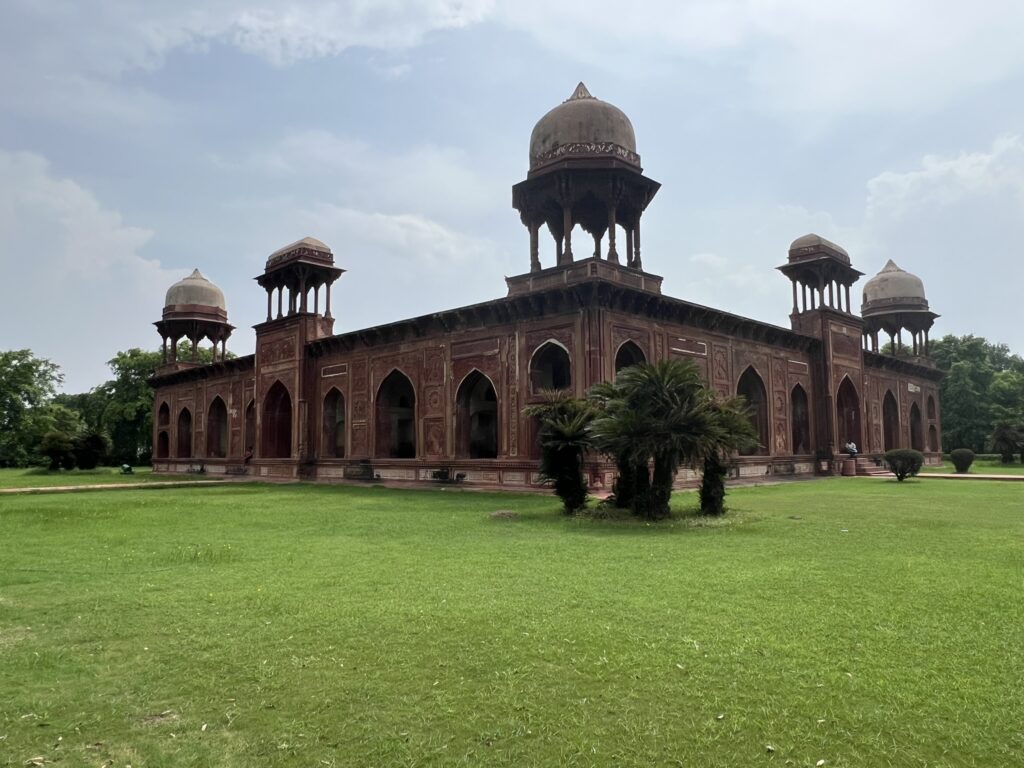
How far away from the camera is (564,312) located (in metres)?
19.2

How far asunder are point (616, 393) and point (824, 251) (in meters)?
18.7

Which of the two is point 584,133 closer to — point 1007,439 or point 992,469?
point 992,469

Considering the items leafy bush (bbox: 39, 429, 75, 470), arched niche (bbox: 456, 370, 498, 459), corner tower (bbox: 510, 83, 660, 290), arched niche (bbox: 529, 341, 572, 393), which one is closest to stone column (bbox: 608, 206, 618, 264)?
corner tower (bbox: 510, 83, 660, 290)

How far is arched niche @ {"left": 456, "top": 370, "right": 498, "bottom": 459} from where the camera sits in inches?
875

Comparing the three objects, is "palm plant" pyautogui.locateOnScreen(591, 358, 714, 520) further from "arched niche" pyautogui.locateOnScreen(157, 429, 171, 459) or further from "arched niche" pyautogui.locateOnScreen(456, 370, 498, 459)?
"arched niche" pyautogui.locateOnScreen(157, 429, 171, 459)

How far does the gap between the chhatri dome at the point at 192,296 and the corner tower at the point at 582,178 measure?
23.6 meters

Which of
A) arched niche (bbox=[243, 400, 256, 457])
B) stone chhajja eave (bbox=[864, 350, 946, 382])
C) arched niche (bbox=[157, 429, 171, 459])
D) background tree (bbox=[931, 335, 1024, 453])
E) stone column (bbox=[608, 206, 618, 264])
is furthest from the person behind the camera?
background tree (bbox=[931, 335, 1024, 453])

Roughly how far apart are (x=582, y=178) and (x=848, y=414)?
55.5ft

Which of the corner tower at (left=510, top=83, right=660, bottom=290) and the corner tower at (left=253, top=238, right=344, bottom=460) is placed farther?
the corner tower at (left=253, top=238, right=344, bottom=460)

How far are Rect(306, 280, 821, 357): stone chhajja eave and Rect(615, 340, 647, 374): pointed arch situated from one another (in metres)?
0.91

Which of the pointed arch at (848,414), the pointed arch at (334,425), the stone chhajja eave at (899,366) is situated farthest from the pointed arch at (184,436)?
the stone chhajja eave at (899,366)

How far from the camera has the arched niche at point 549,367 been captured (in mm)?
20016

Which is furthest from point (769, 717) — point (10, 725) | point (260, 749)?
point (10, 725)

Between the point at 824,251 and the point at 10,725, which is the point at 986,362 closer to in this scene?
the point at 824,251
